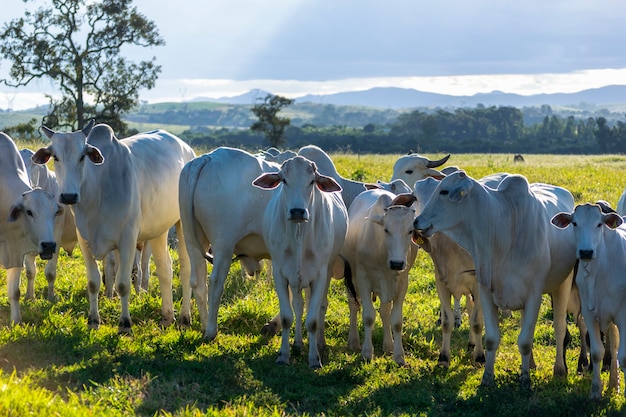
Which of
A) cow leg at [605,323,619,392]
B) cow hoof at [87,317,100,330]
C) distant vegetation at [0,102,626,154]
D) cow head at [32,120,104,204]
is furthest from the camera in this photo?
distant vegetation at [0,102,626,154]

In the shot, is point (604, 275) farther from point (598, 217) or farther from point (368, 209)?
point (368, 209)

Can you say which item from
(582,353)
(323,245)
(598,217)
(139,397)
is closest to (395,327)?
(323,245)

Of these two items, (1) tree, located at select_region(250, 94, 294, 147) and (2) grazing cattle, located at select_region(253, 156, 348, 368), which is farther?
(1) tree, located at select_region(250, 94, 294, 147)

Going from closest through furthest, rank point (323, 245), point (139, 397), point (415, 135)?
point (139, 397) < point (323, 245) < point (415, 135)

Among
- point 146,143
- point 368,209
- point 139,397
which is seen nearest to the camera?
point 139,397

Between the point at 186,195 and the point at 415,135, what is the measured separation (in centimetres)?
8745

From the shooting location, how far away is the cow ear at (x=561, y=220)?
8.48m

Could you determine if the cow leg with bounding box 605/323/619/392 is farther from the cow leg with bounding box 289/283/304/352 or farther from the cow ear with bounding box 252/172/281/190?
the cow ear with bounding box 252/172/281/190

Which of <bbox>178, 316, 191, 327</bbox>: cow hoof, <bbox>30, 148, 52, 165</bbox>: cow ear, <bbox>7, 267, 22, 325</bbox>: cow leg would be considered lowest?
<bbox>178, 316, 191, 327</bbox>: cow hoof

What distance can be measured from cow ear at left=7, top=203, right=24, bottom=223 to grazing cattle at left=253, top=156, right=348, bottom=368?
2912 mm

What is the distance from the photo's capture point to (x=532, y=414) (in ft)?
25.5

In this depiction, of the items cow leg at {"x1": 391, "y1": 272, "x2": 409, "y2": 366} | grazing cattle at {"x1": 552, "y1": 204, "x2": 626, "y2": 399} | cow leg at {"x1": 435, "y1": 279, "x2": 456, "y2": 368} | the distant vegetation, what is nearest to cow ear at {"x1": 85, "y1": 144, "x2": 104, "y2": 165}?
cow leg at {"x1": 391, "y1": 272, "x2": 409, "y2": 366}

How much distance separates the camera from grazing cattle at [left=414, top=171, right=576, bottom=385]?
8.82 m

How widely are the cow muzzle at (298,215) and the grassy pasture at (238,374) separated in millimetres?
1544
